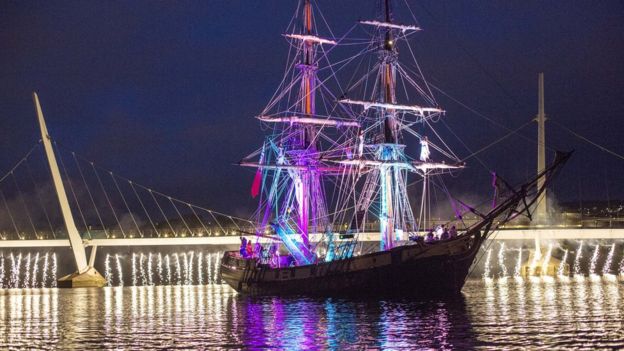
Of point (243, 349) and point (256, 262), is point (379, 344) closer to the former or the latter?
point (243, 349)

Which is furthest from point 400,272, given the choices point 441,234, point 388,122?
point 388,122

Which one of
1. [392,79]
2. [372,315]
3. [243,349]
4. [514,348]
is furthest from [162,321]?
[392,79]

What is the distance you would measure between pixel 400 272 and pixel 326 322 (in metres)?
16.5

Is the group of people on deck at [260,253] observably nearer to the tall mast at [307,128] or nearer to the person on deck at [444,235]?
the tall mast at [307,128]

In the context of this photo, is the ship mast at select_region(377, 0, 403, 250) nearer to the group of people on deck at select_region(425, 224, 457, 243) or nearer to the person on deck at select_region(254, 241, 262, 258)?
the group of people on deck at select_region(425, 224, 457, 243)

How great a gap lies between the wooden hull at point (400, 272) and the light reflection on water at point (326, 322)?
8.04 feet

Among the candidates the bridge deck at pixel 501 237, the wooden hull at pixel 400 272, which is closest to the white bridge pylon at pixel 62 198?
the bridge deck at pixel 501 237

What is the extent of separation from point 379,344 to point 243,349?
5496mm

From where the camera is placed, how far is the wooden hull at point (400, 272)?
2463 inches

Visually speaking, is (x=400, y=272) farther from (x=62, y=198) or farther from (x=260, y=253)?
(x=62, y=198)

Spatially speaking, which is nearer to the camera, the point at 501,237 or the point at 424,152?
the point at 424,152

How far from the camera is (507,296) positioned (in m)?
65.6

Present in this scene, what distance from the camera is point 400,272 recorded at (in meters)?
63.7

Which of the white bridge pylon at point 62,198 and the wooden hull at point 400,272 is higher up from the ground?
the white bridge pylon at point 62,198
